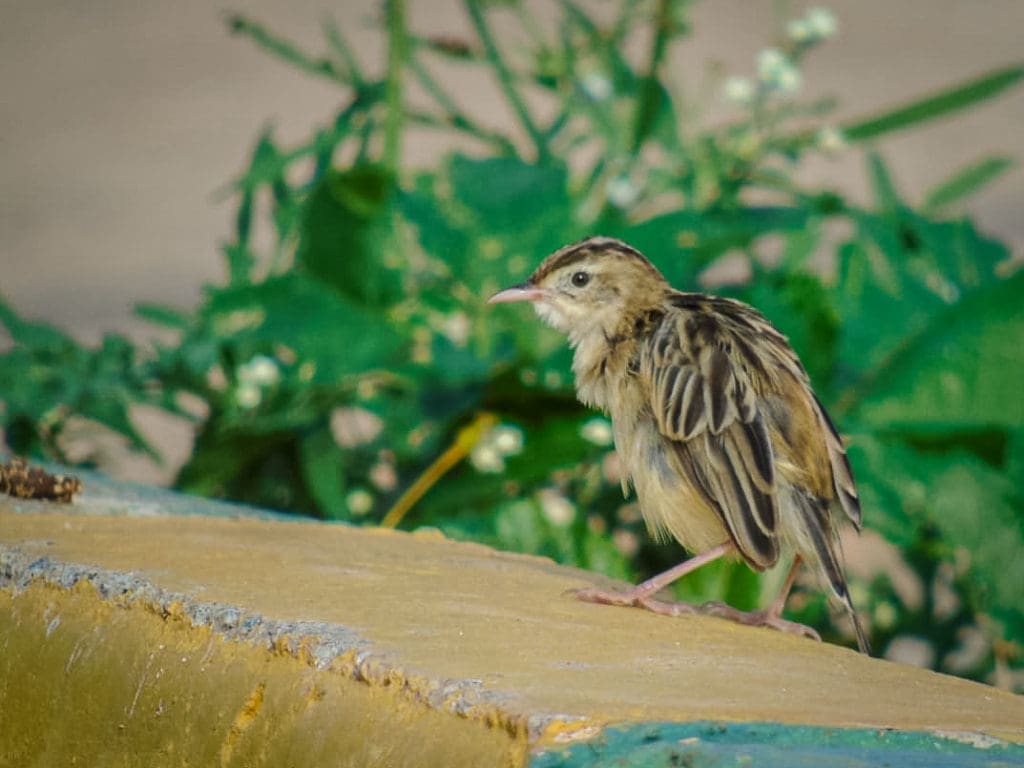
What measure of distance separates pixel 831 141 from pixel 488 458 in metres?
1.49

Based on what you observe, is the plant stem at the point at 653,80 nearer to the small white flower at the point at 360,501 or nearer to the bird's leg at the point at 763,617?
the small white flower at the point at 360,501

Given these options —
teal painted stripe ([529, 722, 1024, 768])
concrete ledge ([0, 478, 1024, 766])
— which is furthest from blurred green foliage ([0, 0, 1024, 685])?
teal painted stripe ([529, 722, 1024, 768])

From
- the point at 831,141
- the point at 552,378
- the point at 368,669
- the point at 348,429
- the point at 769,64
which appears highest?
the point at 769,64

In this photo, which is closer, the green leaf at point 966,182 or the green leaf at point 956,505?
the green leaf at point 956,505

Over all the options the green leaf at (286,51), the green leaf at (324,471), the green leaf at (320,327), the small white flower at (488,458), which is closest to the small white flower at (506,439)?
the small white flower at (488,458)

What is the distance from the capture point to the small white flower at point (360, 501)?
18.4ft

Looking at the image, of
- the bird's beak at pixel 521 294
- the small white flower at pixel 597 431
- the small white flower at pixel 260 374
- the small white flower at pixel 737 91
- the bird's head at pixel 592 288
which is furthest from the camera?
the small white flower at pixel 737 91

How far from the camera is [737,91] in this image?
578 cm

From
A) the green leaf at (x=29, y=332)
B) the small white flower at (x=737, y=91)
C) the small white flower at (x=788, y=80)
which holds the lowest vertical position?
the green leaf at (x=29, y=332)

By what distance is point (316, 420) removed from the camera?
5582 mm

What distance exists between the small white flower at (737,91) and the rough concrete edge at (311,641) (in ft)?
10.8

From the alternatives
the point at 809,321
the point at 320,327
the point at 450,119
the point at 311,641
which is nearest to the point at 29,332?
the point at 320,327

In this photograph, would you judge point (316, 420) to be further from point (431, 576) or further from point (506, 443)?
point (431, 576)

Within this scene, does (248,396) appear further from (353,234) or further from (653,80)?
(653,80)
